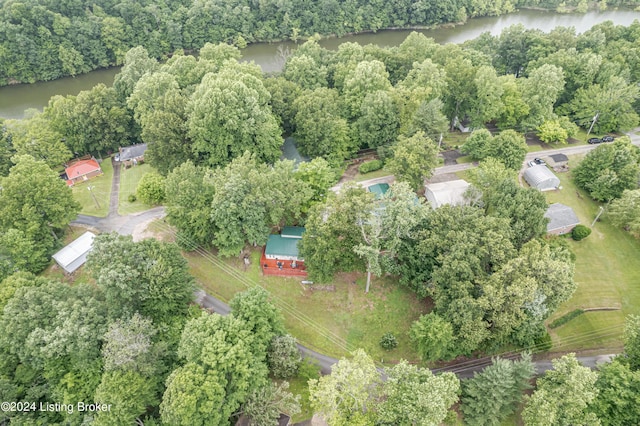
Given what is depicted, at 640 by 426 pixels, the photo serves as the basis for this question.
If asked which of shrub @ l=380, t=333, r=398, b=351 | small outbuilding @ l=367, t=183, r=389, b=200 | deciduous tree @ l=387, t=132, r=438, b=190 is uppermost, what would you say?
deciduous tree @ l=387, t=132, r=438, b=190

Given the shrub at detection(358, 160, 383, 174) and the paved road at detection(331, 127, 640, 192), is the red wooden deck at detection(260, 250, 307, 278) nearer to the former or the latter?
the paved road at detection(331, 127, 640, 192)

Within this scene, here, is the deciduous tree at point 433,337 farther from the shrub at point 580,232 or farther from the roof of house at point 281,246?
the shrub at point 580,232

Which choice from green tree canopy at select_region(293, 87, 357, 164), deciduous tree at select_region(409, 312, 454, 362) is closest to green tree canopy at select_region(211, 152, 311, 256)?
green tree canopy at select_region(293, 87, 357, 164)

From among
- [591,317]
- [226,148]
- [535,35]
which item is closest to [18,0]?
[226,148]

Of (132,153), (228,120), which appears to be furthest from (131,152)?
(228,120)

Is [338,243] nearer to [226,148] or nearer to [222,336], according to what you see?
[222,336]
